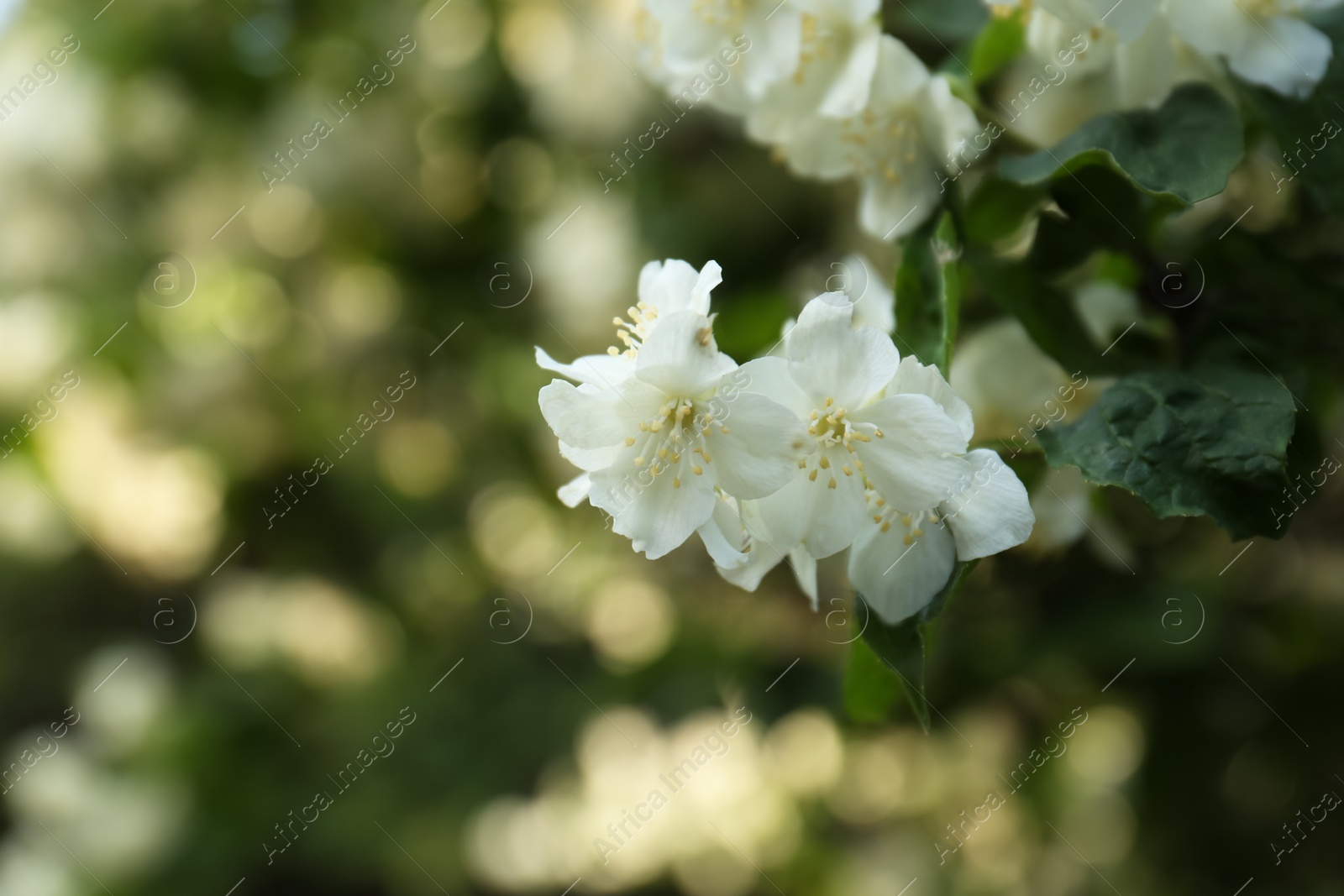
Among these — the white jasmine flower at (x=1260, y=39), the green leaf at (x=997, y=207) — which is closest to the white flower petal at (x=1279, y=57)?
the white jasmine flower at (x=1260, y=39)

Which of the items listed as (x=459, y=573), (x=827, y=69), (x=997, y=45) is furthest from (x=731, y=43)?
(x=459, y=573)

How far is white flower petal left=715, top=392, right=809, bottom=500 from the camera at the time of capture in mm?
464

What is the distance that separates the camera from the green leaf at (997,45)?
637 mm

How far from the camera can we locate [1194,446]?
0.50m

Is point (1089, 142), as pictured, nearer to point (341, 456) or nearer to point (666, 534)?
point (666, 534)

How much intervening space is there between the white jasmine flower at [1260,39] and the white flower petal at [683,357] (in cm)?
36

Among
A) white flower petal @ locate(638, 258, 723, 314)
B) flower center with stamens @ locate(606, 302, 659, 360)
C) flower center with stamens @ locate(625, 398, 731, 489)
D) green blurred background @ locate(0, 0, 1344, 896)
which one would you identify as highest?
white flower petal @ locate(638, 258, 723, 314)

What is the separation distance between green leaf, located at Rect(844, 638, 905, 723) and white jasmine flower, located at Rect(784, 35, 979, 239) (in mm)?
292

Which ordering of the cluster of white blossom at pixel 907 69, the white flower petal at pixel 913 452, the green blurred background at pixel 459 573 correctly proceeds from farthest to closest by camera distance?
the green blurred background at pixel 459 573 < the cluster of white blossom at pixel 907 69 < the white flower petal at pixel 913 452

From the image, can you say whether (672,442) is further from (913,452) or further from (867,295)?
(867,295)

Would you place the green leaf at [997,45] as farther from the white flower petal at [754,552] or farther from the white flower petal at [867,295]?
the white flower petal at [754,552]

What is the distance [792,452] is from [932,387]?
0.09m

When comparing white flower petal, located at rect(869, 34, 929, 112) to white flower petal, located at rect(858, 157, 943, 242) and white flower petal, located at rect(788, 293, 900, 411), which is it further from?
white flower petal, located at rect(788, 293, 900, 411)

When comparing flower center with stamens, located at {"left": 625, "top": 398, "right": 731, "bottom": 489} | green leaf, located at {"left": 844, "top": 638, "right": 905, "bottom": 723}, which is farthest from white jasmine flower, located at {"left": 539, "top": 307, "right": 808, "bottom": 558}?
green leaf, located at {"left": 844, "top": 638, "right": 905, "bottom": 723}
